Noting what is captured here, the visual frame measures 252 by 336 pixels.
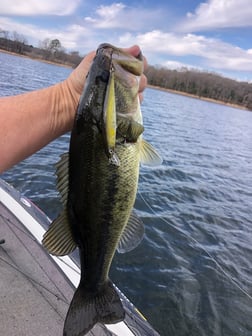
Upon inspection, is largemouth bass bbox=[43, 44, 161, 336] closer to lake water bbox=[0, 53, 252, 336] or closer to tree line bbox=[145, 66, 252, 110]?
lake water bbox=[0, 53, 252, 336]

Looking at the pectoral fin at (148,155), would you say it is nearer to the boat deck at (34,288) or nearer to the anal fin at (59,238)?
the anal fin at (59,238)

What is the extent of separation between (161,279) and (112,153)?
18.7ft

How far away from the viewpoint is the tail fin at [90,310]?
6.22 ft

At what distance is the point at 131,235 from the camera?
2037 mm

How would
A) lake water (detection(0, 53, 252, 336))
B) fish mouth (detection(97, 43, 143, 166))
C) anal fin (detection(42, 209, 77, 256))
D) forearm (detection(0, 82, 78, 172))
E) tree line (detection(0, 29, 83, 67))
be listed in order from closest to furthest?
fish mouth (detection(97, 43, 143, 166)), anal fin (detection(42, 209, 77, 256)), forearm (detection(0, 82, 78, 172)), lake water (detection(0, 53, 252, 336)), tree line (detection(0, 29, 83, 67))

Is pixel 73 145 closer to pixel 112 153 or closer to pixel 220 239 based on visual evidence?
pixel 112 153

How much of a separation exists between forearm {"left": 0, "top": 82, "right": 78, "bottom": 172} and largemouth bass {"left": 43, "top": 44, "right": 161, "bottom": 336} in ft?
1.33

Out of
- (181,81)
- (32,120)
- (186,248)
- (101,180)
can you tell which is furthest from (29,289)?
(181,81)

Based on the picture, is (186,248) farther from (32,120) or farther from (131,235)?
(32,120)

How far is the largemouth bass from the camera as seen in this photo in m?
1.66

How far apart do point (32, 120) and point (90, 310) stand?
1.18 meters

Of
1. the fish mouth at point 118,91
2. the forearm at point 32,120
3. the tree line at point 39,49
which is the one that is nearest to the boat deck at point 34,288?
the forearm at point 32,120

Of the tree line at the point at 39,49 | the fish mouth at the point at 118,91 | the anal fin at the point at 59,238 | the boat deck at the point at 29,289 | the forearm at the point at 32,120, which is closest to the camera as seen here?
the fish mouth at the point at 118,91

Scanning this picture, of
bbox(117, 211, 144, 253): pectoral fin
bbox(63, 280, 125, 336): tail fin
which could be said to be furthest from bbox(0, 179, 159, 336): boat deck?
bbox(117, 211, 144, 253): pectoral fin
